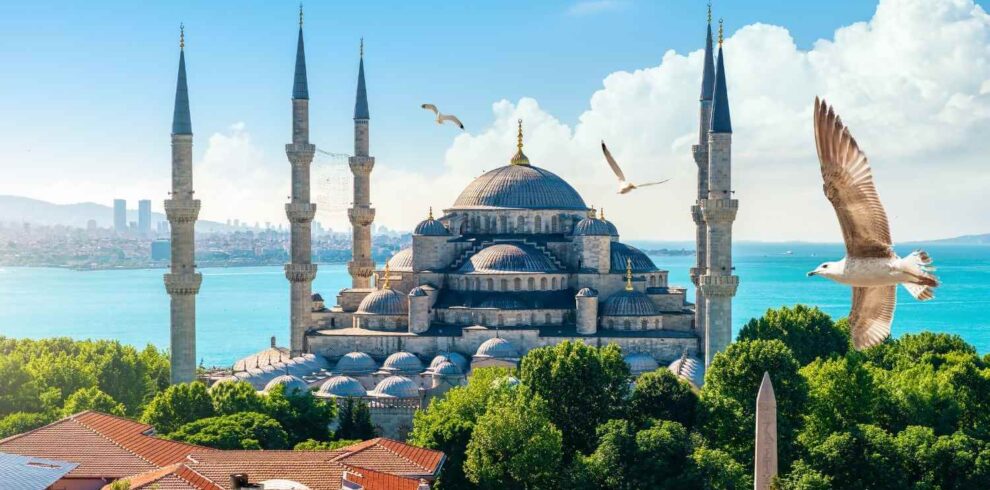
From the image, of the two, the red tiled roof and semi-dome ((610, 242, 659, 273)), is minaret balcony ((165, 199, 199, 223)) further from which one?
semi-dome ((610, 242, 659, 273))

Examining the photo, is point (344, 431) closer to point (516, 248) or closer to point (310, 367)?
point (310, 367)

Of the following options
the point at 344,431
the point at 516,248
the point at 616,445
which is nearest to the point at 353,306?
the point at 516,248

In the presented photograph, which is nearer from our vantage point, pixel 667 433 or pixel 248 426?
pixel 667 433

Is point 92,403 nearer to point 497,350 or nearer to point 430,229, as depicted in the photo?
point 497,350

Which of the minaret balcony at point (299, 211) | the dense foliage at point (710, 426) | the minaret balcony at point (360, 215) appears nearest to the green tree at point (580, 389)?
the dense foliage at point (710, 426)

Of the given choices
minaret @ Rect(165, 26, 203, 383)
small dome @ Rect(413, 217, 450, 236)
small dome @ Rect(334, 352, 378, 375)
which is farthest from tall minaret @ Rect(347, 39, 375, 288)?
minaret @ Rect(165, 26, 203, 383)
